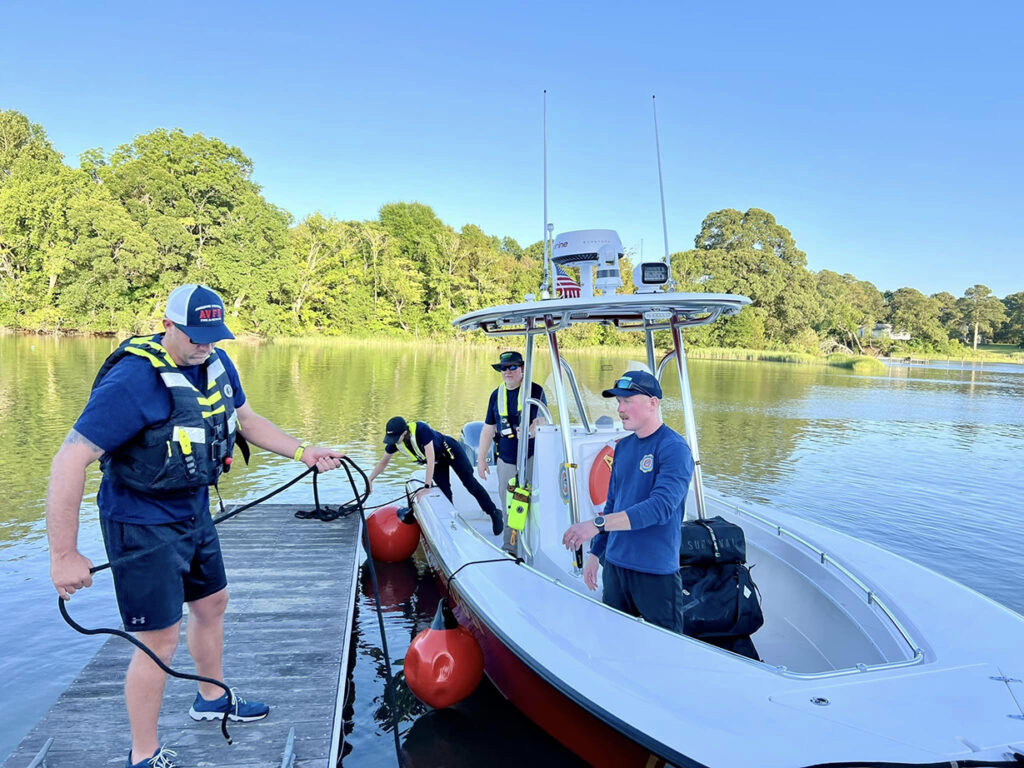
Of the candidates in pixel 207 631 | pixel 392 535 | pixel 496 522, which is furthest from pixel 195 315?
pixel 392 535

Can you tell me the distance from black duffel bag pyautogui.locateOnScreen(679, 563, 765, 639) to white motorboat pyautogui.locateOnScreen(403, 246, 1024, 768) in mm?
435

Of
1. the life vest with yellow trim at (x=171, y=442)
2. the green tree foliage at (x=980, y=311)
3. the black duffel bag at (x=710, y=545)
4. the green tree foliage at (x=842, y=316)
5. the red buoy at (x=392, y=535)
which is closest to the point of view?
the life vest with yellow trim at (x=171, y=442)

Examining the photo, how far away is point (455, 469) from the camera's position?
6129 mm

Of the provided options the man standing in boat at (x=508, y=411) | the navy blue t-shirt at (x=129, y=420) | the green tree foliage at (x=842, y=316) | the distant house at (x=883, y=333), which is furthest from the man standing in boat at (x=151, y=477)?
the distant house at (x=883, y=333)

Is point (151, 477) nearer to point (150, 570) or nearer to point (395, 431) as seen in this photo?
point (150, 570)

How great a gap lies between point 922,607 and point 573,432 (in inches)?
90.4

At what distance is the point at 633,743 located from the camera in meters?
2.55

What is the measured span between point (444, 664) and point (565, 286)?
251 centimetres

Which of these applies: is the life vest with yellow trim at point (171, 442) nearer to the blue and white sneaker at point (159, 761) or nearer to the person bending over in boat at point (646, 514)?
the blue and white sneaker at point (159, 761)

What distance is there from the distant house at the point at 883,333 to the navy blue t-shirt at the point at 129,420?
225ft

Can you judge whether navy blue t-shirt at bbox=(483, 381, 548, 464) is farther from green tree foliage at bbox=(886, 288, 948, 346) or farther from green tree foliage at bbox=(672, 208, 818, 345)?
green tree foliage at bbox=(886, 288, 948, 346)

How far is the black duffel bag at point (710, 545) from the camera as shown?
134 inches

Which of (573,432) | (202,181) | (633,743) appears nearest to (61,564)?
(633,743)

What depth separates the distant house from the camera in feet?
202
